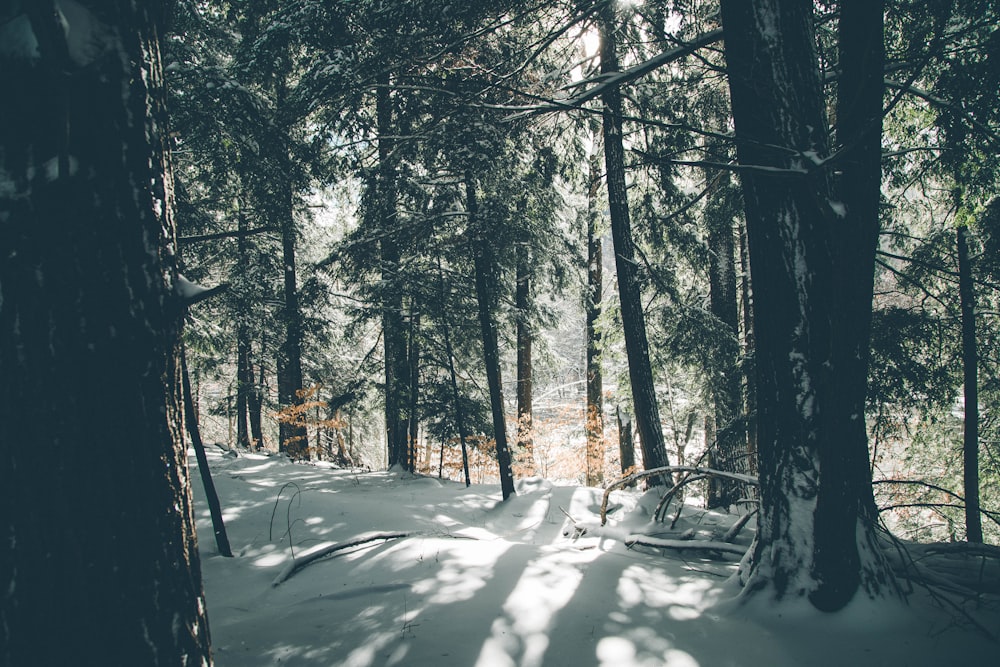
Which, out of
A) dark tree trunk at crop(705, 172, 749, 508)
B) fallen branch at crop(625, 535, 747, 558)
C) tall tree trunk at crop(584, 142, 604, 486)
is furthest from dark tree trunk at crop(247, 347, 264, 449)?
fallen branch at crop(625, 535, 747, 558)

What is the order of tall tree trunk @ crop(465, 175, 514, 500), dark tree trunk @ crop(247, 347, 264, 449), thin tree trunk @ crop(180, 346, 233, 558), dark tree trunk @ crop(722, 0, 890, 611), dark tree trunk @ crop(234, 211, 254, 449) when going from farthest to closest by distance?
dark tree trunk @ crop(247, 347, 264, 449)
dark tree trunk @ crop(234, 211, 254, 449)
tall tree trunk @ crop(465, 175, 514, 500)
thin tree trunk @ crop(180, 346, 233, 558)
dark tree trunk @ crop(722, 0, 890, 611)

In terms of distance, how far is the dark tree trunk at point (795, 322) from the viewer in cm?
258

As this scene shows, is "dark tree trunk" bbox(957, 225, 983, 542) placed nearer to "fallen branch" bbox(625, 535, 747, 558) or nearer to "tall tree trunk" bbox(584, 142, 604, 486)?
"fallen branch" bbox(625, 535, 747, 558)

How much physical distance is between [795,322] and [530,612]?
234 centimetres

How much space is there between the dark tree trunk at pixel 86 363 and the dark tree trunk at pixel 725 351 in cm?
750

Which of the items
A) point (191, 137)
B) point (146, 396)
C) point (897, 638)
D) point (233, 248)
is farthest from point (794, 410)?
point (233, 248)

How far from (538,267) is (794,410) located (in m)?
9.24

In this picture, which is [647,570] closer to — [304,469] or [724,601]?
[724,601]

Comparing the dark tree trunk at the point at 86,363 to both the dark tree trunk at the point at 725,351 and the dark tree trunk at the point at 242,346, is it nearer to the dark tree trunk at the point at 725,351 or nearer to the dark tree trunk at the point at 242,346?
the dark tree trunk at the point at 725,351

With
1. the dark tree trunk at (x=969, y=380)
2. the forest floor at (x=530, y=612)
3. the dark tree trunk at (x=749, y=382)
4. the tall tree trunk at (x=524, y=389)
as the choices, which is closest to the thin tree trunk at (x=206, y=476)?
the forest floor at (x=530, y=612)

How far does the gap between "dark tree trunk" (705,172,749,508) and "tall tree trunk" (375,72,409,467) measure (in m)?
5.51

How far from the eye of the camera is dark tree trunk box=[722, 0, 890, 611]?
8.48ft

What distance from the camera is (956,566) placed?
305cm

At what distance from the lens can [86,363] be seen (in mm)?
1265
